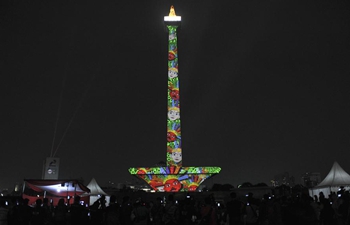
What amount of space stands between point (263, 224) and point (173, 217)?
287cm

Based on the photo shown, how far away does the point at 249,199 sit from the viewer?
31.0 ft

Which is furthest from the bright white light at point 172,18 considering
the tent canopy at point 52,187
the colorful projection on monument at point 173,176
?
the tent canopy at point 52,187

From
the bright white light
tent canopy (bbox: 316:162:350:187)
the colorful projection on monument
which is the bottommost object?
tent canopy (bbox: 316:162:350:187)

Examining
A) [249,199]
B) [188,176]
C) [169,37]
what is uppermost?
[169,37]

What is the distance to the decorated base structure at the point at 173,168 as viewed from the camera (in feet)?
161

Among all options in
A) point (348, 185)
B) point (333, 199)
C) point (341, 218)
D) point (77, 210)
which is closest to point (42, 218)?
point (77, 210)

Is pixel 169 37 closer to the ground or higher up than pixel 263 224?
higher up

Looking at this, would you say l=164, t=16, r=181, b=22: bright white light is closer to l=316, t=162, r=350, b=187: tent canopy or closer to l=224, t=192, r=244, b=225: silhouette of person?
l=316, t=162, r=350, b=187: tent canopy

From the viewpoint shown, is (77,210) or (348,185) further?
(348,185)

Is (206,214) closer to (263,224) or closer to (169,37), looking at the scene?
(263,224)

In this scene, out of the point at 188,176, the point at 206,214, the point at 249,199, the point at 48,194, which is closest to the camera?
the point at 206,214

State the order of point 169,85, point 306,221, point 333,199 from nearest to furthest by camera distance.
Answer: point 306,221 → point 333,199 → point 169,85

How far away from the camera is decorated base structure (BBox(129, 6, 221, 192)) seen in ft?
161

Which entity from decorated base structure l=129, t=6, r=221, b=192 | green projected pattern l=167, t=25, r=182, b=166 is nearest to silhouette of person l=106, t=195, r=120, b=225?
decorated base structure l=129, t=6, r=221, b=192
